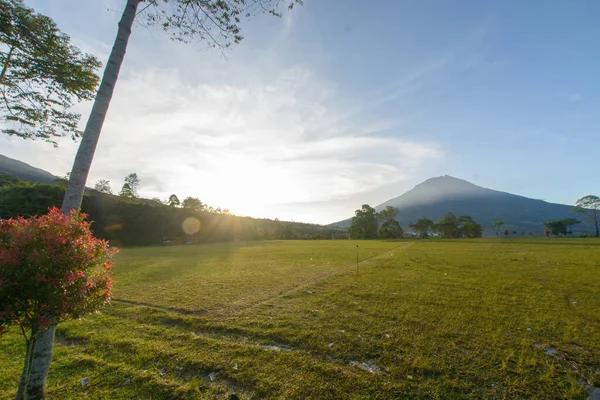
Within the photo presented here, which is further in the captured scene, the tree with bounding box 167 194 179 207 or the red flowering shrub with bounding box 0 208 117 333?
the tree with bounding box 167 194 179 207

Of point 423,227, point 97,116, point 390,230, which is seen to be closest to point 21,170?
point 390,230

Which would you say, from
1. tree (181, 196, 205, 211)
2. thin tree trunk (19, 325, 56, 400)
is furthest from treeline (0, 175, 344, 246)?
thin tree trunk (19, 325, 56, 400)

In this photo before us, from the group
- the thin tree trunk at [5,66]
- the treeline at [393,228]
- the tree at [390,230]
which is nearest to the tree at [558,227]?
the treeline at [393,228]

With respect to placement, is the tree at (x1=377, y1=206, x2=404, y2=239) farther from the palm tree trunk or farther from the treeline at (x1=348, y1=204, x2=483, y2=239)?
the palm tree trunk

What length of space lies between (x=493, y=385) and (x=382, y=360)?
129 centimetres

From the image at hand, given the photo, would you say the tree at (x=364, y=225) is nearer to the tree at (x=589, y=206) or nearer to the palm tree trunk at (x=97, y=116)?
the tree at (x=589, y=206)

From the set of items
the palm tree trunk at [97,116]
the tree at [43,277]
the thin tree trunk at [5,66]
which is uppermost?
the thin tree trunk at [5,66]

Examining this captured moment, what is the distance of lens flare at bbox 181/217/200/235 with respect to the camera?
3695cm

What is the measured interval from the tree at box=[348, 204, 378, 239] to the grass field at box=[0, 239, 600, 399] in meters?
53.6

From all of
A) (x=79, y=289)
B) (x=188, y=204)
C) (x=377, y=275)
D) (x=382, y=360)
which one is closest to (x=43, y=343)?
(x=79, y=289)

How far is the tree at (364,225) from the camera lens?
59.6 m

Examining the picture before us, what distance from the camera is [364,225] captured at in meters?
60.1

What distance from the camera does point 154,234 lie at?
110 ft

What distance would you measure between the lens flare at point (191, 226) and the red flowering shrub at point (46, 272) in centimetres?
3782
